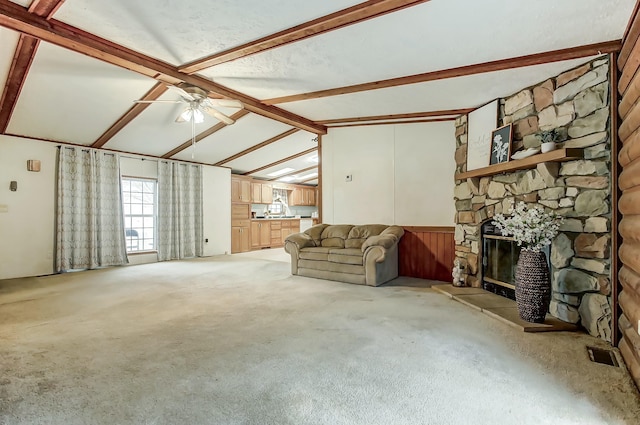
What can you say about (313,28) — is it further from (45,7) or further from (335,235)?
(335,235)

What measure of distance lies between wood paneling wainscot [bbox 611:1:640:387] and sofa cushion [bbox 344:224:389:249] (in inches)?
124

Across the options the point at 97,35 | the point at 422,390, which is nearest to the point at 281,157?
the point at 97,35

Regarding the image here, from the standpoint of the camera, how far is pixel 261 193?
9547 mm

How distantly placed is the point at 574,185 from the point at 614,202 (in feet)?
1.34

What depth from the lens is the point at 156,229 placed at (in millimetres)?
7070

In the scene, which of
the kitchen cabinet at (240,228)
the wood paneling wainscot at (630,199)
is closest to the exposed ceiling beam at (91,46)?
the wood paneling wainscot at (630,199)

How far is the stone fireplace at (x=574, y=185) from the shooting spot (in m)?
2.68

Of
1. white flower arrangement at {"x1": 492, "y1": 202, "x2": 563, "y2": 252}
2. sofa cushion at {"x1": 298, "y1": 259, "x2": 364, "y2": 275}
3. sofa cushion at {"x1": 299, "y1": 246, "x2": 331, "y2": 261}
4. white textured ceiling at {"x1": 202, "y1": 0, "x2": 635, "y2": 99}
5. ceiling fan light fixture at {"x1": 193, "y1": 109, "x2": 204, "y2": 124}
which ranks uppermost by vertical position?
white textured ceiling at {"x1": 202, "y1": 0, "x2": 635, "y2": 99}

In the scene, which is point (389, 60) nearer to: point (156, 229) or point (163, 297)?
point (163, 297)

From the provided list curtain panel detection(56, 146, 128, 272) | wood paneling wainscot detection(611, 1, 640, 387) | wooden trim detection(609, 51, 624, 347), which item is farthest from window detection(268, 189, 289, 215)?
wood paneling wainscot detection(611, 1, 640, 387)

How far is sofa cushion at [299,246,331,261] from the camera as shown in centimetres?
503

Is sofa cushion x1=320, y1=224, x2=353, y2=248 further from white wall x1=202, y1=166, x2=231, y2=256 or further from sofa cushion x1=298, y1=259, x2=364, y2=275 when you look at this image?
white wall x1=202, y1=166, x2=231, y2=256

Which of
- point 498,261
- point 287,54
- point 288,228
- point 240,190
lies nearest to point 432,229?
point 498,261

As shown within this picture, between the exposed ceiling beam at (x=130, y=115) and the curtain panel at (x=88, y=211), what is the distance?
0.42 meters
